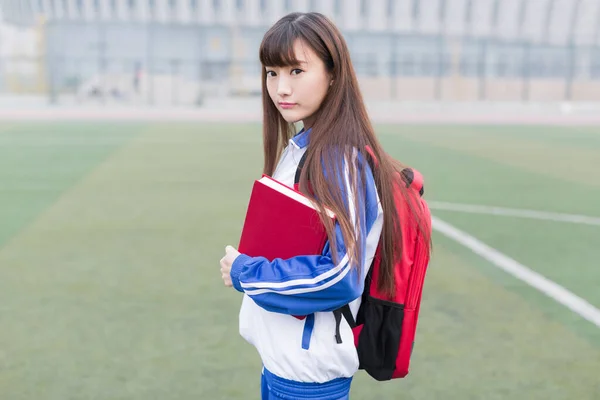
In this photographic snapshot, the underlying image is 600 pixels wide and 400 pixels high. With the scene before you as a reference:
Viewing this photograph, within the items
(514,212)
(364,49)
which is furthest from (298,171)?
(364,49)

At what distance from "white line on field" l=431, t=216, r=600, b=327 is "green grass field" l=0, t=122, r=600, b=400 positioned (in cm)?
8

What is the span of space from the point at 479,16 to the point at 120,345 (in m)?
43.6

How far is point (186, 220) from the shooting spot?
761 centimetres

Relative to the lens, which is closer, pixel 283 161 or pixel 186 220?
pixel 283 161

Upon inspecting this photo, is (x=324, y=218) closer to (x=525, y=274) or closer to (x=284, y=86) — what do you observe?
(x=284, y=86)

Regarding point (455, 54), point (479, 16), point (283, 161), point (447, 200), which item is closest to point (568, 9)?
point (479, 16)

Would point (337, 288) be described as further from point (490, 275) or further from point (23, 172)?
point (23, 172)

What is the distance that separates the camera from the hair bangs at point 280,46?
1868mm

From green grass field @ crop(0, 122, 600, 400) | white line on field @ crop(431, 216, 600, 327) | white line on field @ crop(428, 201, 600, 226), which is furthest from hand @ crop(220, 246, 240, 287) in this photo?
white line on field @ crop(428, 201, 600, 226)

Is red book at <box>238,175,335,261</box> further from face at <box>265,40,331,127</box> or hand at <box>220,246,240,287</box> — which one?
face at <box>265,40,331,127</box>

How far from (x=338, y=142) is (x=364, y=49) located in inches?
1601

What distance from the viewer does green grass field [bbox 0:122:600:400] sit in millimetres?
3748

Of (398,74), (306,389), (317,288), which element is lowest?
(398,74)

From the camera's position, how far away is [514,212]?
26.7 ft
